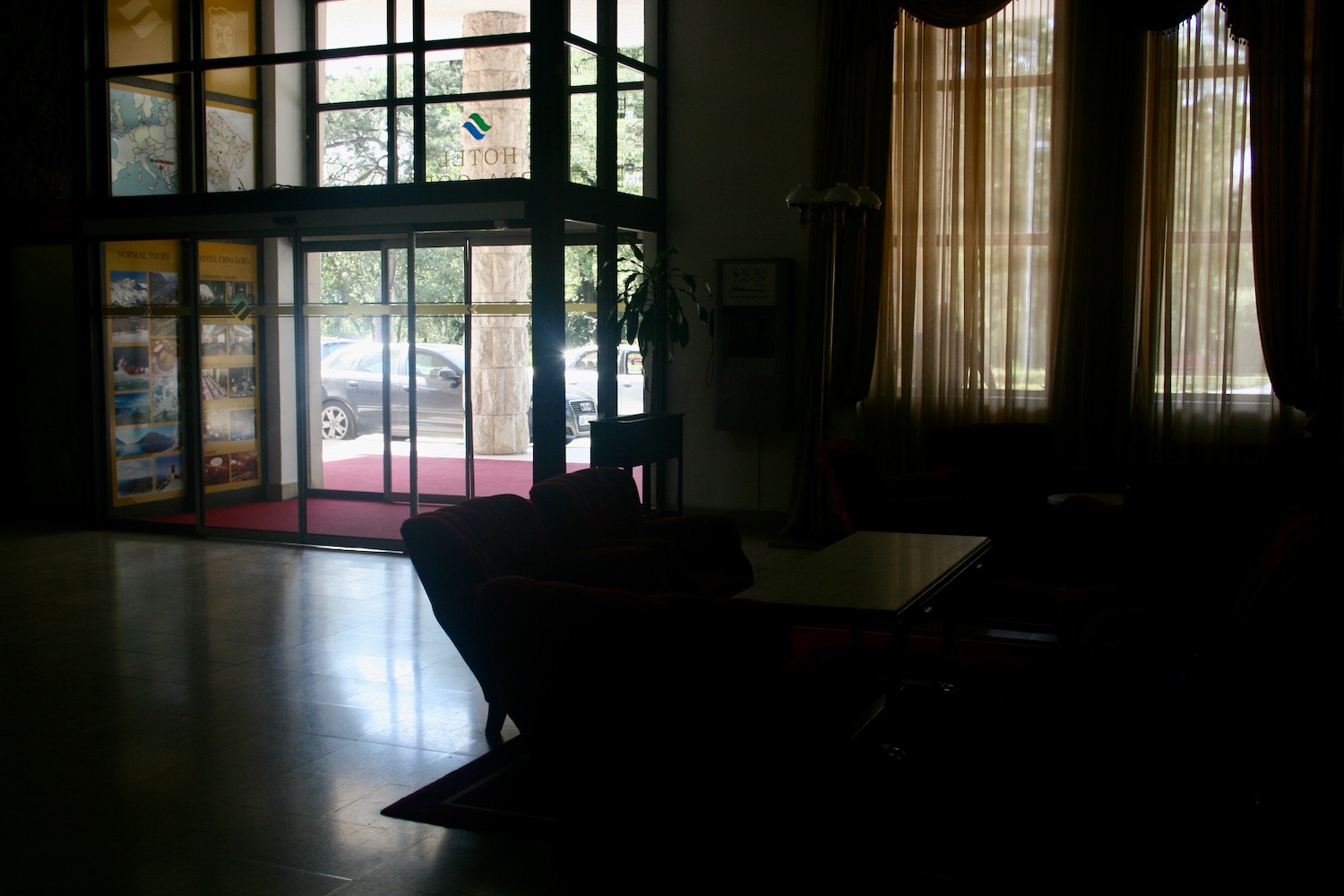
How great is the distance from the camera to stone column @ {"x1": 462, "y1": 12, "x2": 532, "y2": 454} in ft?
26.8

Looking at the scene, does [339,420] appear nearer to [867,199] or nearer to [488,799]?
[867,199]

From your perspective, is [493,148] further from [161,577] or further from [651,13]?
[161,577]

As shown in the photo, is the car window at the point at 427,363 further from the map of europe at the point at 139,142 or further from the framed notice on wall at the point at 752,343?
the map of europe at the point at 139,142

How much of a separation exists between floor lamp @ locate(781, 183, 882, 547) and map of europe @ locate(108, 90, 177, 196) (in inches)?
200

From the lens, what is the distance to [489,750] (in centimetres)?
427

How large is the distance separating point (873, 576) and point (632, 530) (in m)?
1.43

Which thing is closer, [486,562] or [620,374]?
[486,562]

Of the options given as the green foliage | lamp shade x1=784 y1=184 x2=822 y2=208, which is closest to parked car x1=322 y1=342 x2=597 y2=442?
the green foliage

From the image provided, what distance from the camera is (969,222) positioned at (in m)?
8.21

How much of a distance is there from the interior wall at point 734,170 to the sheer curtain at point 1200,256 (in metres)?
2.43

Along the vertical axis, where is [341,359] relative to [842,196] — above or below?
below

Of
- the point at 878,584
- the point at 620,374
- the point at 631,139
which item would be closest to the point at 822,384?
the point at 620,374

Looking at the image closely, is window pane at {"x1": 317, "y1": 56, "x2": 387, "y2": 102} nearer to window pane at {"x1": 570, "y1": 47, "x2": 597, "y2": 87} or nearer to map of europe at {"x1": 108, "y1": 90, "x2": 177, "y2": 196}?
map of europe at {"x1": 108, "y1": 90, "x2": 177, "y2": 196}

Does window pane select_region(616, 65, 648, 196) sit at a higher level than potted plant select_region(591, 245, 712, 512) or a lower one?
higher
